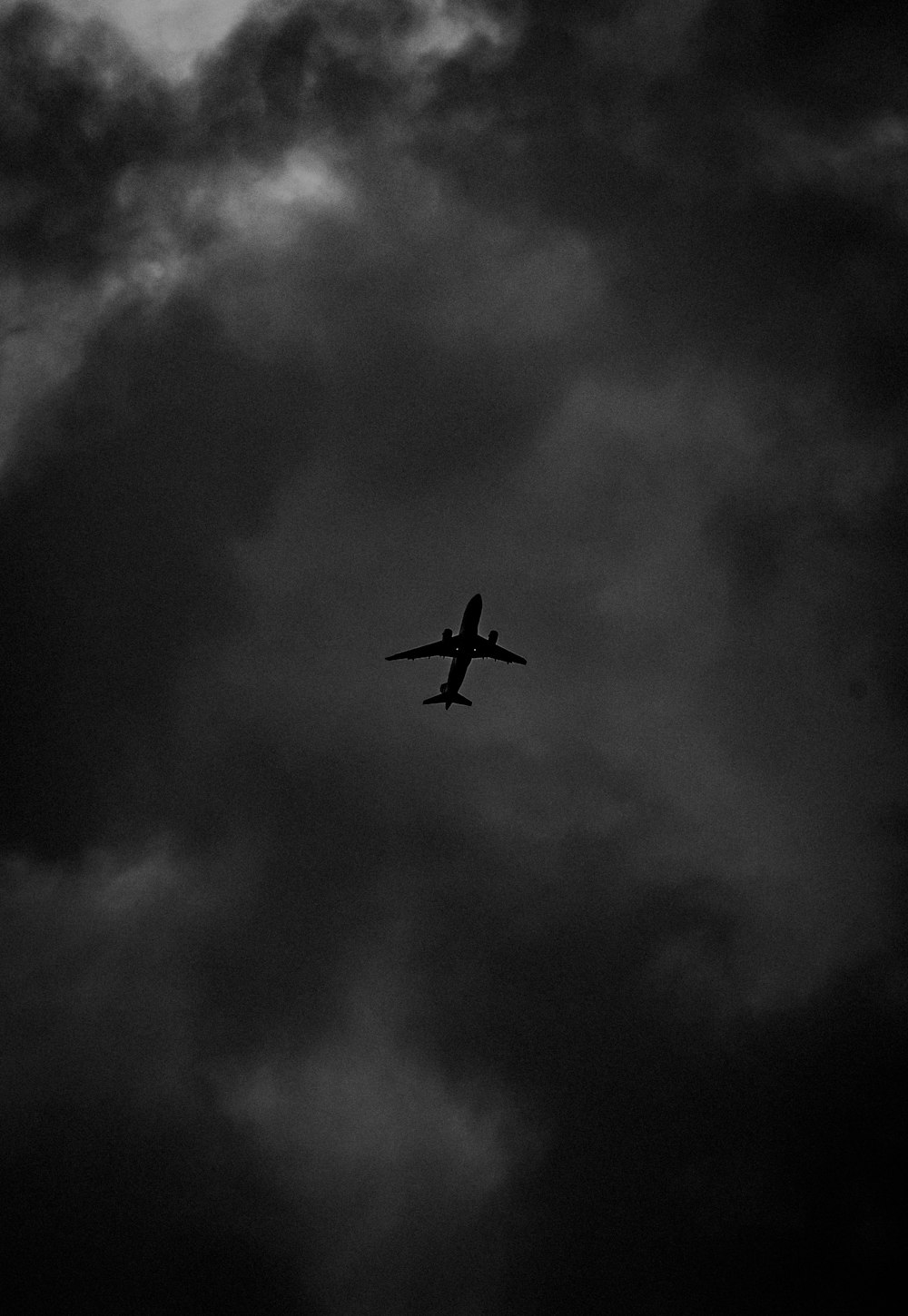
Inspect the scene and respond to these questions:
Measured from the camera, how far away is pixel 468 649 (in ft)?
469

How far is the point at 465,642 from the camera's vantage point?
141750 millimetres

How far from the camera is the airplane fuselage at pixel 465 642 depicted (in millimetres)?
138125

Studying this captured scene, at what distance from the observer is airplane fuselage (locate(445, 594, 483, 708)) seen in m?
138
